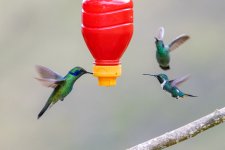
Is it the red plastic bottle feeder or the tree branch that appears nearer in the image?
the red plastic bottle feeder

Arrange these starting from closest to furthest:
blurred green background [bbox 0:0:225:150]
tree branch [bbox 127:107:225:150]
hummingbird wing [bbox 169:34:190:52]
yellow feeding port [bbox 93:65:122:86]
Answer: yellow feeding port [bbox 93:65:122:86], tree branch [bbox 127:107:225:150], hummingbird wing [bbox 169:34:190:52], blurred green background [bbox 0:0:225:150]

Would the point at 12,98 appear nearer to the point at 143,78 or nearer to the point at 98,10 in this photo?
the point at 143,78

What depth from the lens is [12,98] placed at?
1653cm

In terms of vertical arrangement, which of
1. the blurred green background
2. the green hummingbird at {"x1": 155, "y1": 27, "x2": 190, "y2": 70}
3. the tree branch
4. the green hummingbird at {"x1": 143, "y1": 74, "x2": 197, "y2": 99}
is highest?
the green hummingbird at {"x1": 155, "y1": 27, "x2": 190, "y2": 70}

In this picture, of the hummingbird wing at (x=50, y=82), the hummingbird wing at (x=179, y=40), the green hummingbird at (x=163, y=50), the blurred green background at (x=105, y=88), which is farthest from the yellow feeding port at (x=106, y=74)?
the blurred green background at (x=105, y=88)

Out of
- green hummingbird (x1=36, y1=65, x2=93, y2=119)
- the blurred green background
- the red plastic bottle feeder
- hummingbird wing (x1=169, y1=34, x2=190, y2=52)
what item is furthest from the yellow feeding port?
the blurred green background

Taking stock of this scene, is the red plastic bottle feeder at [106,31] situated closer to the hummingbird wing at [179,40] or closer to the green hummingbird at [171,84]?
the green hummingbird at [171,84]

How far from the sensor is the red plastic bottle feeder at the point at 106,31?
440 cm

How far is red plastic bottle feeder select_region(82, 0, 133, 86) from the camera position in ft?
14.4

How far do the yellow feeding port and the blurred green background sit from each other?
388 inches

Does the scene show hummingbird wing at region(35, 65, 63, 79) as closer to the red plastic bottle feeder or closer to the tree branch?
the red plastic bottle feeder

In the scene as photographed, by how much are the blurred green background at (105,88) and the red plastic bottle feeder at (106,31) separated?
387 inches

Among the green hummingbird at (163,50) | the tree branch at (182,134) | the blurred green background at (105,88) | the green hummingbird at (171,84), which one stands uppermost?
the green hummingbird at (163,50)

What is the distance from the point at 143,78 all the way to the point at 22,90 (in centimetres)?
218
